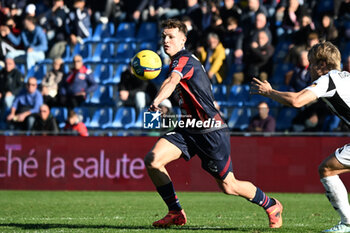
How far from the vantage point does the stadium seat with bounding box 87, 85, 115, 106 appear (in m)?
19.5

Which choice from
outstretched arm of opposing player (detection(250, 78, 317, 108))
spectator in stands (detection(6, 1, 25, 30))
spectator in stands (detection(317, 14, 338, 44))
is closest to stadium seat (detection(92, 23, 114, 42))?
spectator in stands (detection(6, 1, 25, 30))

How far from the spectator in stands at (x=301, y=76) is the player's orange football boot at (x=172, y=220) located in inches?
337

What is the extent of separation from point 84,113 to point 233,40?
178 inches

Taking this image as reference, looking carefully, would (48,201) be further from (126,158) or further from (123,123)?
(123,123)

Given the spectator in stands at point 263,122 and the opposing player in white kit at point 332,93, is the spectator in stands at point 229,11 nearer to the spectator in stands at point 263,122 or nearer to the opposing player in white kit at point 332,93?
the spectator in stands at point 263,122

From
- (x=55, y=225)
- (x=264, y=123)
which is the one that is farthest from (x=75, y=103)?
(x=55, y=225)

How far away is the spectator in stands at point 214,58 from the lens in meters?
18.2

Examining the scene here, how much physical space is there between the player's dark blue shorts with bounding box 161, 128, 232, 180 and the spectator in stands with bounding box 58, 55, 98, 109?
10570mm

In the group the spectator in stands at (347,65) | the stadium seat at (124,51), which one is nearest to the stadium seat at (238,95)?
the spectator in stands at (347,65)

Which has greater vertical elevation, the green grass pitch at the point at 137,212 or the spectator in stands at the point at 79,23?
the spectator in stands at the point at 79,23

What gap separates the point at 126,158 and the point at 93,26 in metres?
7.42

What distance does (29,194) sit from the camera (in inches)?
592

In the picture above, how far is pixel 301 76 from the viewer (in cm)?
1672

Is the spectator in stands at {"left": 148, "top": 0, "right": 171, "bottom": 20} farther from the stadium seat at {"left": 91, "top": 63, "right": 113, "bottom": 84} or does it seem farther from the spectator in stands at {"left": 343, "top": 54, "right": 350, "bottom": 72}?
the spectator in stands at {"left": 343, "top": 54, "right": 350, "bottom": 72}
